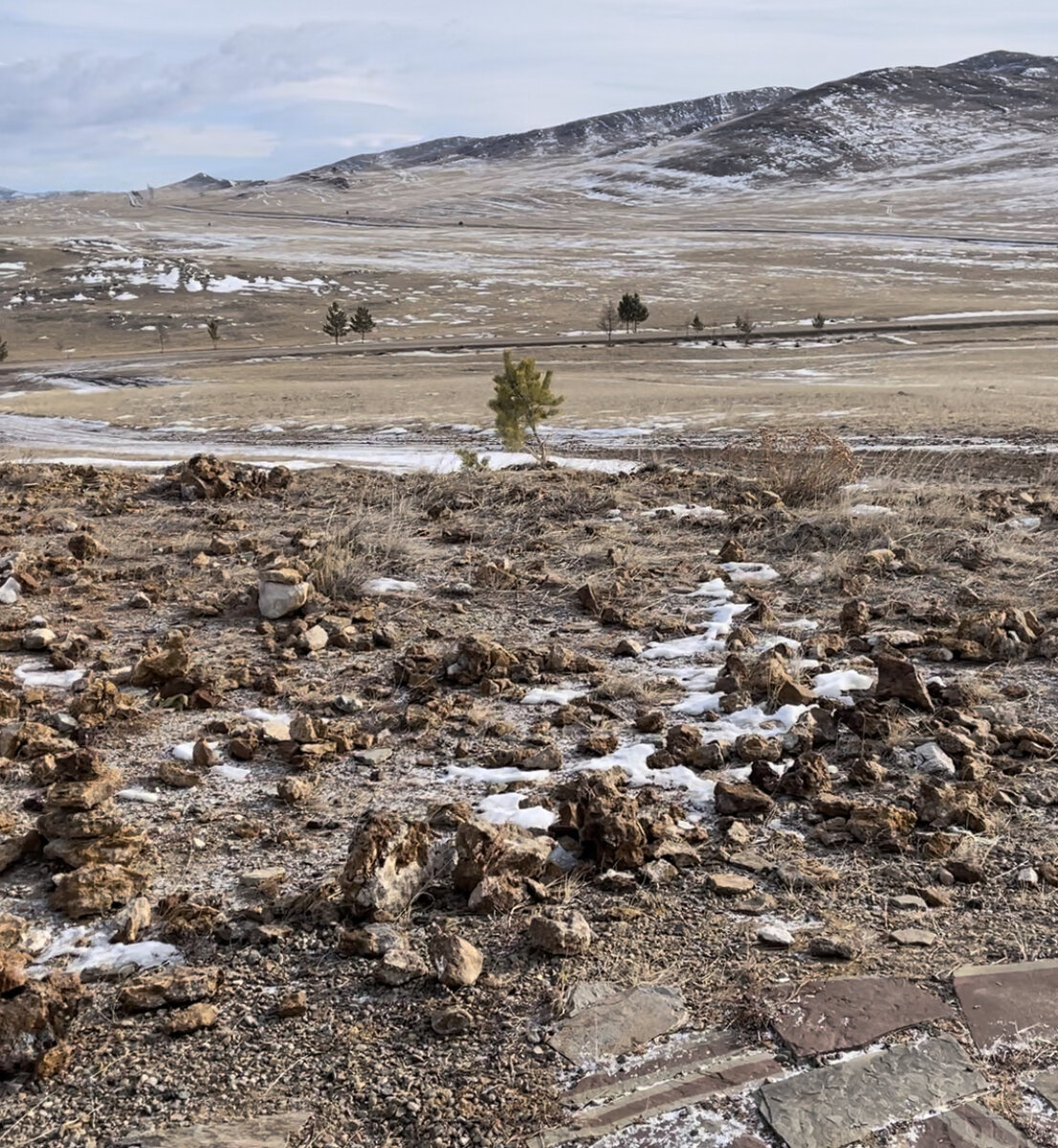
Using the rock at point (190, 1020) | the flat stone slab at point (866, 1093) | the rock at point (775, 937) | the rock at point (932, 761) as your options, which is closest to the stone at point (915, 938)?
the rock at point (775, 937)

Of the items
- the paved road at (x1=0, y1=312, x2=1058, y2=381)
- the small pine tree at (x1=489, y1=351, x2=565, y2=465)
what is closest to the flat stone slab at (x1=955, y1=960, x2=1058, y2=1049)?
the small pine tree at (x1=489, y1=351, x2=565, y2=465)

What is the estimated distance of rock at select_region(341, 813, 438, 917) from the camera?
3.10 m

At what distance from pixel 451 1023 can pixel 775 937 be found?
954mm

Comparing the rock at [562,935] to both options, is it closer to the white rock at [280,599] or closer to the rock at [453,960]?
the rock at [453,960]

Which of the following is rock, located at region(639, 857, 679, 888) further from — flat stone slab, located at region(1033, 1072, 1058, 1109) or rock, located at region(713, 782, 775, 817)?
flat stone slab, located at region(1033, 1072, 1058, 1109)

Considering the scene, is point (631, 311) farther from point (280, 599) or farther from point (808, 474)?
point (280, 599)

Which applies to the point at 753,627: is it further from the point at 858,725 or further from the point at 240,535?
the point at 240,535

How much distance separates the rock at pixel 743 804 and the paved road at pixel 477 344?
156ft

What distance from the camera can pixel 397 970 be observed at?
2.82m

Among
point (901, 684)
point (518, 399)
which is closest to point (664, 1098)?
point (901, 684)

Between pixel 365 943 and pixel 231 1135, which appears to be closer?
pixel 231 1135

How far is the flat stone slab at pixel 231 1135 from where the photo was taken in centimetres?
229

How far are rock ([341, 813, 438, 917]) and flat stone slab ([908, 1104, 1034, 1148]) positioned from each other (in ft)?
4.95

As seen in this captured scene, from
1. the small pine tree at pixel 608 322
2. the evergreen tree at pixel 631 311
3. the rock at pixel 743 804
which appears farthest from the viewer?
the evergreen tree at pixel 631 311
